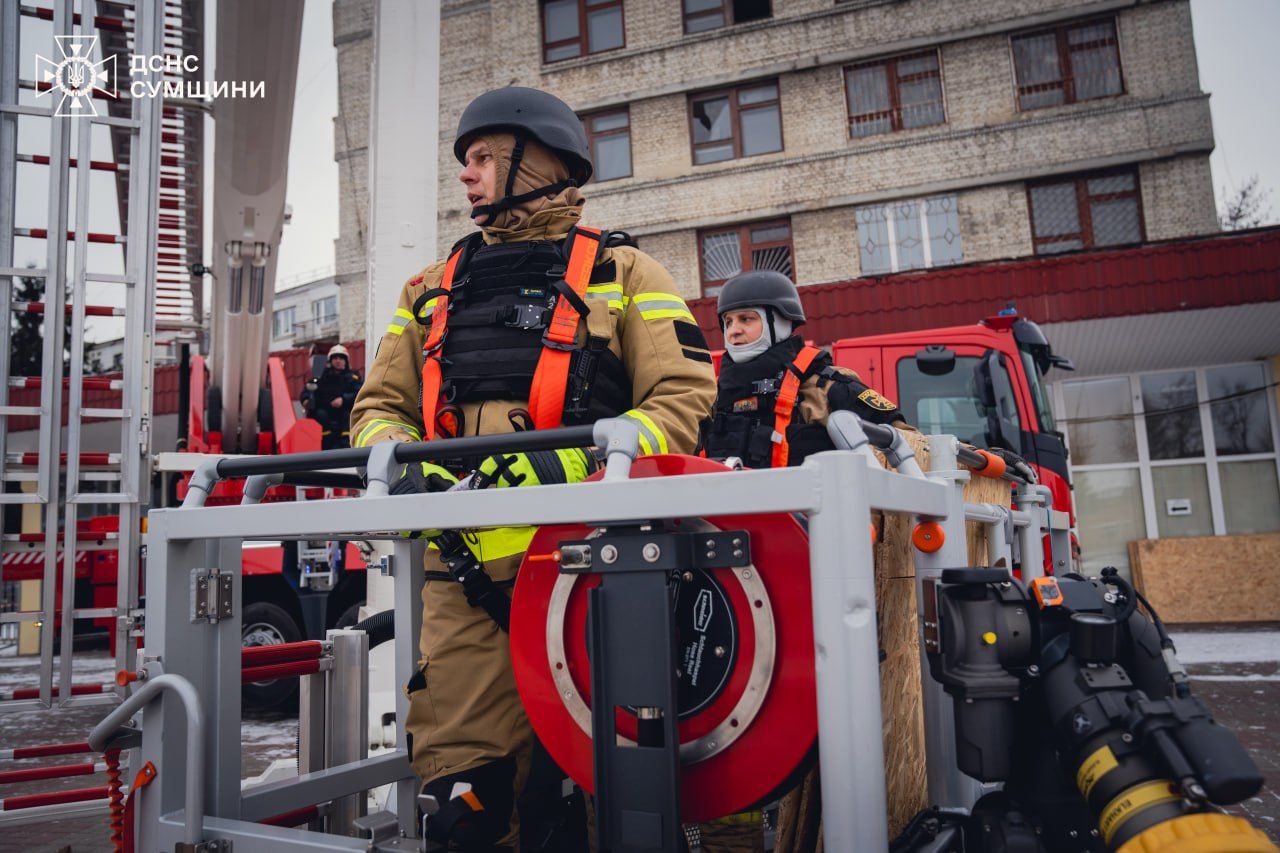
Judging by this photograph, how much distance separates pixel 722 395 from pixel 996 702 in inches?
127

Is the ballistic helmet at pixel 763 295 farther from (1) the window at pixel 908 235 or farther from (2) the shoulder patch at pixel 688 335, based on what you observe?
(1) the window at pixel 908 235

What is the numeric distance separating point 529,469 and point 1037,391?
5.98 m

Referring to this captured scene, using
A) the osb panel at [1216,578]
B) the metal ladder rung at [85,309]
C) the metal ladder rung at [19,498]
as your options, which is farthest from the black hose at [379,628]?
the osb panel at [1216,578]

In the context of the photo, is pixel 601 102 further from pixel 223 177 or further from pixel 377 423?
pixel 377 423

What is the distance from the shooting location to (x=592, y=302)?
7.93ft

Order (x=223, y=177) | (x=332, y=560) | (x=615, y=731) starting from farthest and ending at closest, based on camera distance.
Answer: (x=332, y=560) → (x=223, y=177) → (x=615, y=731)

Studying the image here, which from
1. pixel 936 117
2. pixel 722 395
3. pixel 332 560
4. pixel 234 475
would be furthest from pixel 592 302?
pixel 936 117

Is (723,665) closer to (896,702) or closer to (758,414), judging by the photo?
(896,702)

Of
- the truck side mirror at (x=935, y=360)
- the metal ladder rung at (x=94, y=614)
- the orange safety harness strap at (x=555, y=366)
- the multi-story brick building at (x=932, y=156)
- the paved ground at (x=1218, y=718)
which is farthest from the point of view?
the multi-story brick building at (x=932, y=156)

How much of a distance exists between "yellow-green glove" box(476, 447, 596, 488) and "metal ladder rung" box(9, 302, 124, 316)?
3.83m

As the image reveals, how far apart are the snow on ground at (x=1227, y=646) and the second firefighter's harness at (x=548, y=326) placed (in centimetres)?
907

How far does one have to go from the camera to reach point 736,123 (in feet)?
71.8

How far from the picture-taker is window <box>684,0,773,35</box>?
72.9 feet

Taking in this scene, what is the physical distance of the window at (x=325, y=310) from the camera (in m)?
55.8
